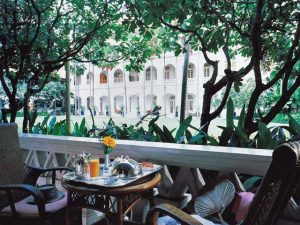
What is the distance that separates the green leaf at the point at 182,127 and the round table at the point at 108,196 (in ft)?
2.47

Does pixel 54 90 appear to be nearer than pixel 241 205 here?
No

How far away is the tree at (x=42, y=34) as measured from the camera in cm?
438

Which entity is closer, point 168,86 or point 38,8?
point 38,8

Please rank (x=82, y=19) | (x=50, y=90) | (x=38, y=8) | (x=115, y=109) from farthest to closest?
(x=50, y=90) < (x=115, y=109) < (x=82, y=19) < (x=38, y=8)

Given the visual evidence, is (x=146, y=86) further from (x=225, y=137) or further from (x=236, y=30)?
(x=225, y=137)

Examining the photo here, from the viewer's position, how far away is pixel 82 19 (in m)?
4.74

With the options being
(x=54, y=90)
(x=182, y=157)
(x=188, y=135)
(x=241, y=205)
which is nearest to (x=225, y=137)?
A: (x=188, y=135)

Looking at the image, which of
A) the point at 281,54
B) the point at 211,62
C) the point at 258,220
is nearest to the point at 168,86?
the point at 211,62

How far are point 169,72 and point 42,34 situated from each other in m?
2.09

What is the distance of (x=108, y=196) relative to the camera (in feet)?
5.81

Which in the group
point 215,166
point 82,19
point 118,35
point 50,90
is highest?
point 82,19

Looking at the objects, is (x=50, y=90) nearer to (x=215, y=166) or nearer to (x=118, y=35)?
(x=118, y=35)

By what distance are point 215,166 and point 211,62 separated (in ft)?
5.98

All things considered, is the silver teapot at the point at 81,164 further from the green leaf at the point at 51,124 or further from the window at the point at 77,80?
the window at the point at 77,80
